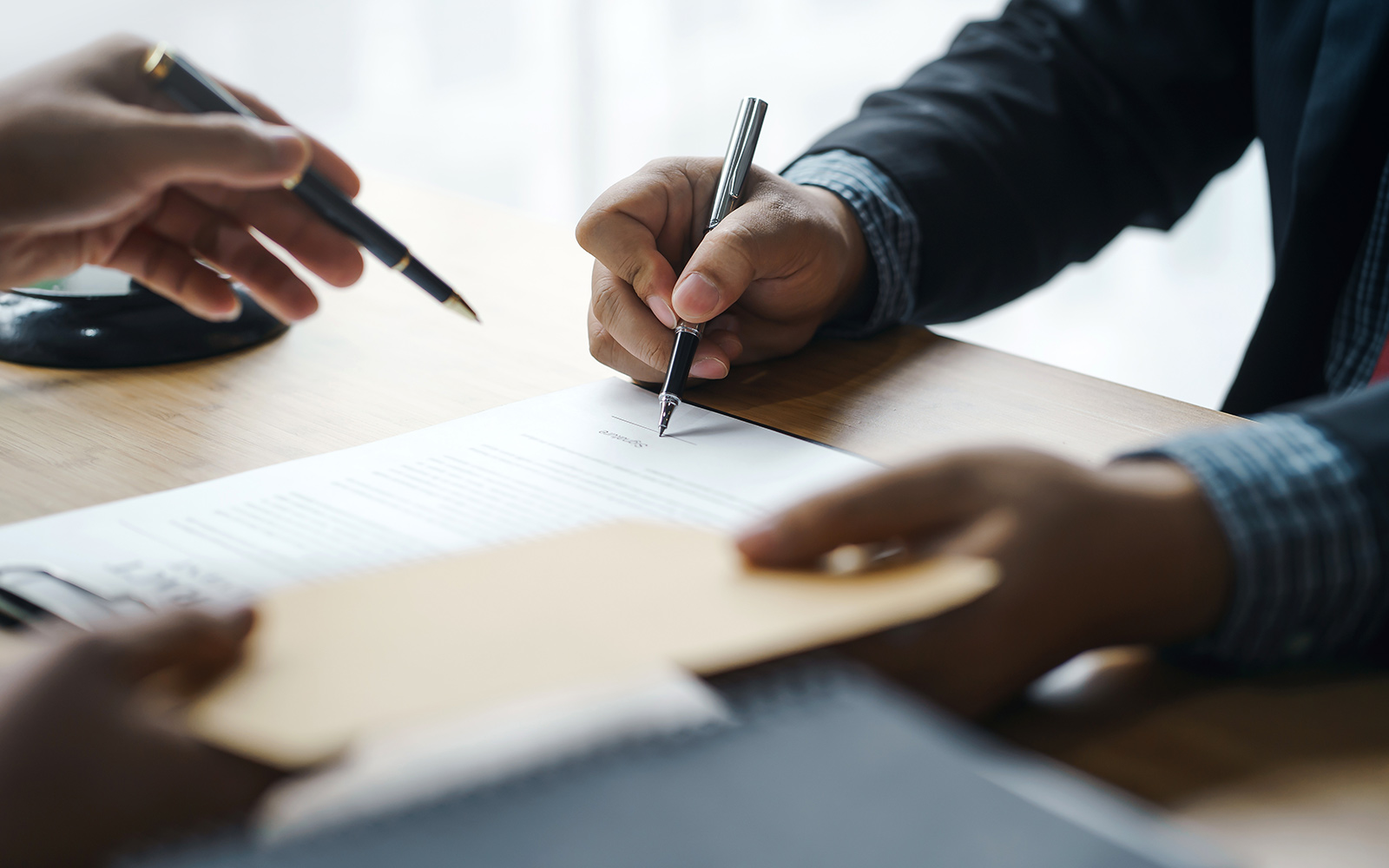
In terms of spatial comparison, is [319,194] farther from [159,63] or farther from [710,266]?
[710,266]

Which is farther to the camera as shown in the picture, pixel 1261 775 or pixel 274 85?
pixel 274 85

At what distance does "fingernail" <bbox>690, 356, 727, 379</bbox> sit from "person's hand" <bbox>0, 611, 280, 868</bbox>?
0.42 m

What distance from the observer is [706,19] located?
266cm

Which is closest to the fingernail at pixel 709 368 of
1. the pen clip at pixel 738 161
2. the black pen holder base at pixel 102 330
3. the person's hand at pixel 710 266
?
the person's hand at pixel 710 266

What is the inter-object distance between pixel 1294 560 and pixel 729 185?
17.8 inches

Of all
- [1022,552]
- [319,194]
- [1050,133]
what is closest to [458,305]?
[319,194]

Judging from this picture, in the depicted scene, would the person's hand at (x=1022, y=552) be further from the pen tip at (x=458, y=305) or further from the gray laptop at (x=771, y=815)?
the pen tip at (x=458, y=305)

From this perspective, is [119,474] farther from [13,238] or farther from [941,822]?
[941,822]

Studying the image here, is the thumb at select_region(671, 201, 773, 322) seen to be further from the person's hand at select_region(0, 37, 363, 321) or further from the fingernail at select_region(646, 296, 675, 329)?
the person's hand at select_region(0, 37, 363, 321)

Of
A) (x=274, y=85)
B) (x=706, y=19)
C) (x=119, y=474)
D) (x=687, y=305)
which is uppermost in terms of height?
(x=706, y=19)

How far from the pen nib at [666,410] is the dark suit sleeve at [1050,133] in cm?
29

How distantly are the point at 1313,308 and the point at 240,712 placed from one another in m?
0.87

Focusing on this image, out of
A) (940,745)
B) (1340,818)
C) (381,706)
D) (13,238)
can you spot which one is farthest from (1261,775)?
(13,238)

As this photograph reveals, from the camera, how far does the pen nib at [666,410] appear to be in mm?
625
